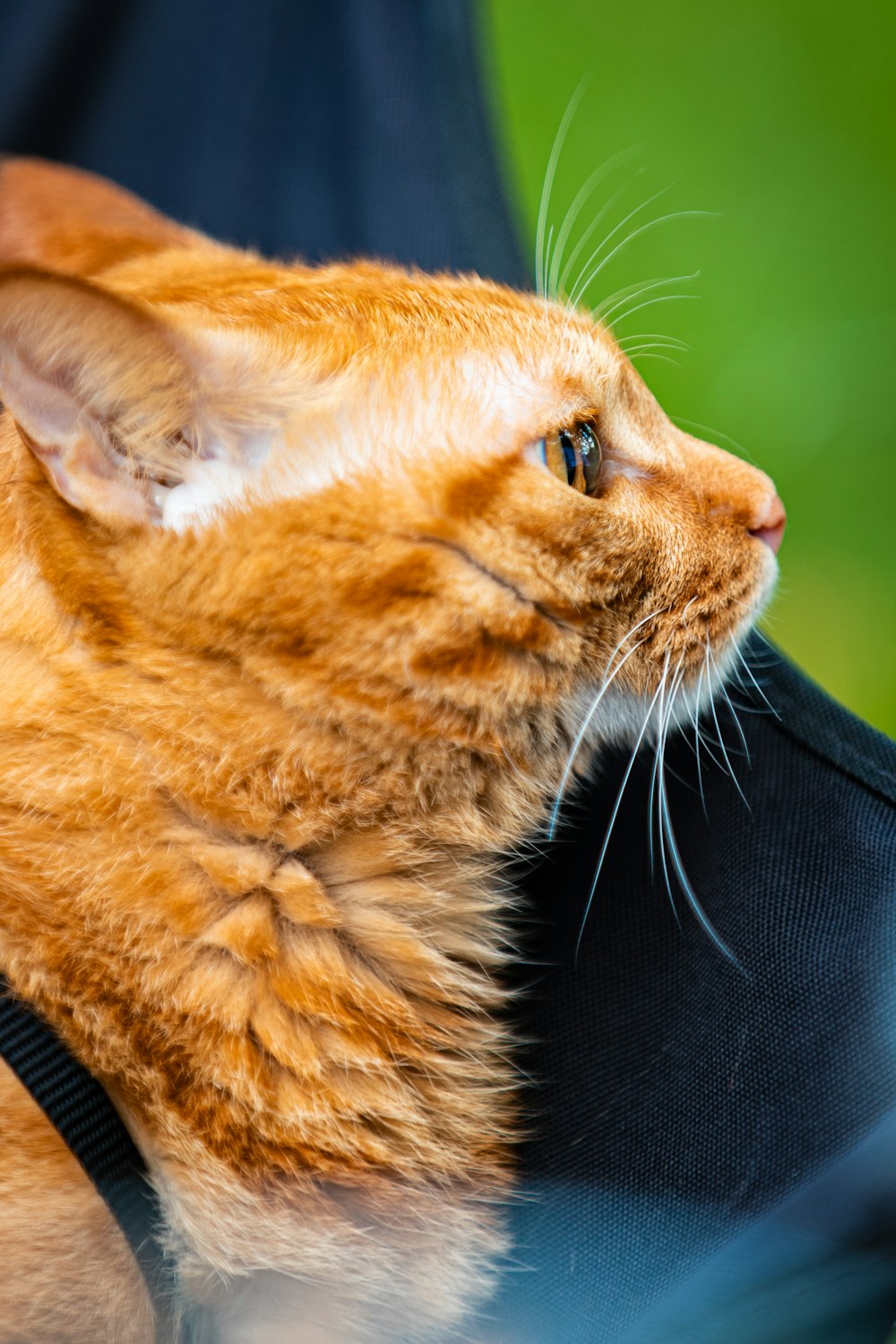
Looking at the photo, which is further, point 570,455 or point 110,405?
point 570,455

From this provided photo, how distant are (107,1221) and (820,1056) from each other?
578 mm

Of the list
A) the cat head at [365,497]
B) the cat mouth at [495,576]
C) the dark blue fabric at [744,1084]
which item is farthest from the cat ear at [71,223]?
the dark blue fabric at [744,1084]

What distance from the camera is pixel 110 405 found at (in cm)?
85

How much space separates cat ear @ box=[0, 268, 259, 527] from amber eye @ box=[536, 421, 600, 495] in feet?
0.81

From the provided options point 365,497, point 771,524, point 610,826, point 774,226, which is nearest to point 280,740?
point 365,497

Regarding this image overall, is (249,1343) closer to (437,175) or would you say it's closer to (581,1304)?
(581,1304)

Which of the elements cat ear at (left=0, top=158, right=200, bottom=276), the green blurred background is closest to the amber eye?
cat ear at (left=0, top=158, right=200, bottom=276)

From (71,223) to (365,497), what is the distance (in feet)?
2.17

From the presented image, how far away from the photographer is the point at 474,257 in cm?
151

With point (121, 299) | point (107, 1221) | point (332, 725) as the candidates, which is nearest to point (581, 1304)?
point (107, 1221)

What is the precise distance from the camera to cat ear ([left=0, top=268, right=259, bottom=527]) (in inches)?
31.0

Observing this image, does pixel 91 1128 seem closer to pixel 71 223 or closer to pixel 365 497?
pixel 365 497

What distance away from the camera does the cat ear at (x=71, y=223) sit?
1.25 m

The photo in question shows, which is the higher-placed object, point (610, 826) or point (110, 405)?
point (110, 405)
